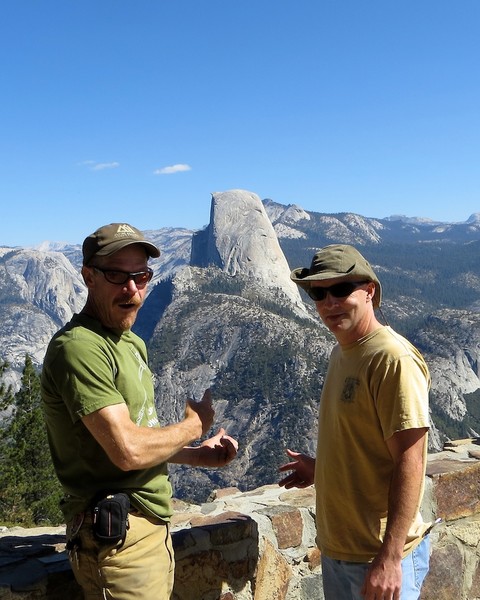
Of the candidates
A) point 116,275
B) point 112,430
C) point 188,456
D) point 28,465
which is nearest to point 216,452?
point 188,456

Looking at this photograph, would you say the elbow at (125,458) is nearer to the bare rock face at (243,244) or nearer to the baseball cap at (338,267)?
Answer: the baseball cap at (338,267)

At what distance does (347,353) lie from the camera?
2721 mm

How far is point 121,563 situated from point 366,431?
1.07 m

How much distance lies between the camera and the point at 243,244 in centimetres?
17250

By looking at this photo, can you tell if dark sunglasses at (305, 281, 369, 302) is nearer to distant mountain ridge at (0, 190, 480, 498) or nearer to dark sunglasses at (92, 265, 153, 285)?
dark sunglasses at (92, 265, 153, 285)

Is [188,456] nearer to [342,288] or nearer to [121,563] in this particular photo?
[121,563]

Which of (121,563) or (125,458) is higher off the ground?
(125,458)

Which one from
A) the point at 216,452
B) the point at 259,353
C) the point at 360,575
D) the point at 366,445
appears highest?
the point at 366,445

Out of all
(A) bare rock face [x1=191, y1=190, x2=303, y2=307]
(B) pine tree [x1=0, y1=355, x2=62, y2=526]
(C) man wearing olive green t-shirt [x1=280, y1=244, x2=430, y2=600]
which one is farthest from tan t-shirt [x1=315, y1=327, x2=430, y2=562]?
(A) bare rock face [x1=191, y1=190, x2=303, y2=307]

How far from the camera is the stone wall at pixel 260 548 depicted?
112 inches

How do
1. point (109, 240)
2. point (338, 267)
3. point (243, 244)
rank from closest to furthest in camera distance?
point (109, 240), point (338, 267), point (243, 244)

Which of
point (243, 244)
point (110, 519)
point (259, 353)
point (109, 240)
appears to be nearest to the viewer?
point (110, 519)

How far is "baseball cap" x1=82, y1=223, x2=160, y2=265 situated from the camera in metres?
2.49

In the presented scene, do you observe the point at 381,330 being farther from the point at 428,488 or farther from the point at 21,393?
the point at 21,393
